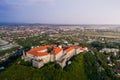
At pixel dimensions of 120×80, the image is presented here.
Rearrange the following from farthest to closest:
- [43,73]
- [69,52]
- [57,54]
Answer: [69,52]
[57,54]
[43,73]

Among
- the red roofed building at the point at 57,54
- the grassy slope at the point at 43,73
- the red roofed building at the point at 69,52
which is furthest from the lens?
the red roofed building at the point at 69,52

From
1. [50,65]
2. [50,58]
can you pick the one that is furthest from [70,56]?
[50,65]

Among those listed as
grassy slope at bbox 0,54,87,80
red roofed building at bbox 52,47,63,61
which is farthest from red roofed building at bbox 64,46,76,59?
grassy slope at bbox 0,54,87,80

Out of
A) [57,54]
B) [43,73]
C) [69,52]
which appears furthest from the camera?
[69,52]

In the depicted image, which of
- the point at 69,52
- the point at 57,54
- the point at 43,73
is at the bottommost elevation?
the point at 43,73

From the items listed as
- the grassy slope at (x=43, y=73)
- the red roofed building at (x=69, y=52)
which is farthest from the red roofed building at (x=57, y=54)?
the grassy slope at (x=43, y=73)

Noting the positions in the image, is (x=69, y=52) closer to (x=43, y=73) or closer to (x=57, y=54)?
(x=57, y=54)

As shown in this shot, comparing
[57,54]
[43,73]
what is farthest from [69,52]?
[43,73]

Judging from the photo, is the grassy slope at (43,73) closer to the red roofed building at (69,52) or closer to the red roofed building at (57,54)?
the red roofed building at (57,54)

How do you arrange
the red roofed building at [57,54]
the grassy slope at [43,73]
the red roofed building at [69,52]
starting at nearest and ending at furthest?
1. the grassy slope at [43,73]
2. the red roofed building at [57,54]
3. the red roofed building at [69,52]
